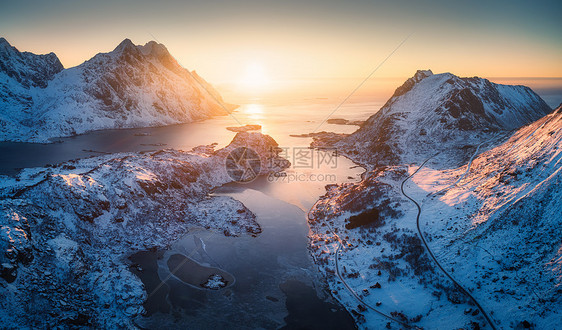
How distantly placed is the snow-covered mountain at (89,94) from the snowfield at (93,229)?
82.3 meters

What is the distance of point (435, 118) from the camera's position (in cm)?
8506

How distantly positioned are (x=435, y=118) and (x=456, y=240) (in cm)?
6362

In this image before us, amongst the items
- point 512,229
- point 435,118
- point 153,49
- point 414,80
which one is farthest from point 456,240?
point 153,49

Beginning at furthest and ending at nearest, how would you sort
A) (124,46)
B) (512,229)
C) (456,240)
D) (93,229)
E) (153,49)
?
(153,49) < (124,46) < (93,229) < (456,240) < (512,229)

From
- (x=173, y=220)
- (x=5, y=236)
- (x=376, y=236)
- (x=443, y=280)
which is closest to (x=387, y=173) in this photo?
(x=376, y=236)

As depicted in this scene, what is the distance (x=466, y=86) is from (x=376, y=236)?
85.7m

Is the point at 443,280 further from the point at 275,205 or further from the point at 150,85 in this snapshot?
the point at 150,85

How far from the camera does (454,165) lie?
186 ft

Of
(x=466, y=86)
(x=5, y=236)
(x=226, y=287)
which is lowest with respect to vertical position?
(x=226, y=287)

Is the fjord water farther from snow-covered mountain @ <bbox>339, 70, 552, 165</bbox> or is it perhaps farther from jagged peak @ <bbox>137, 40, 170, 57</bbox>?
jagged peak @ <bbox>137, 40, 170, 57</bbox>

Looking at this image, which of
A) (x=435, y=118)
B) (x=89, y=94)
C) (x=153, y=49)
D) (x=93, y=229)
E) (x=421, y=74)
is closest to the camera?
(x=93, y=229)

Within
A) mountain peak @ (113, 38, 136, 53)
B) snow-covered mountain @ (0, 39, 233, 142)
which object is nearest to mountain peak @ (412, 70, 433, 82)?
snow-covered mountain @ (0, 39, 233, 142)

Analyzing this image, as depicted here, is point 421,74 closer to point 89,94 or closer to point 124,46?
point 89,94

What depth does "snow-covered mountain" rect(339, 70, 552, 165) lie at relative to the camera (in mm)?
77106
